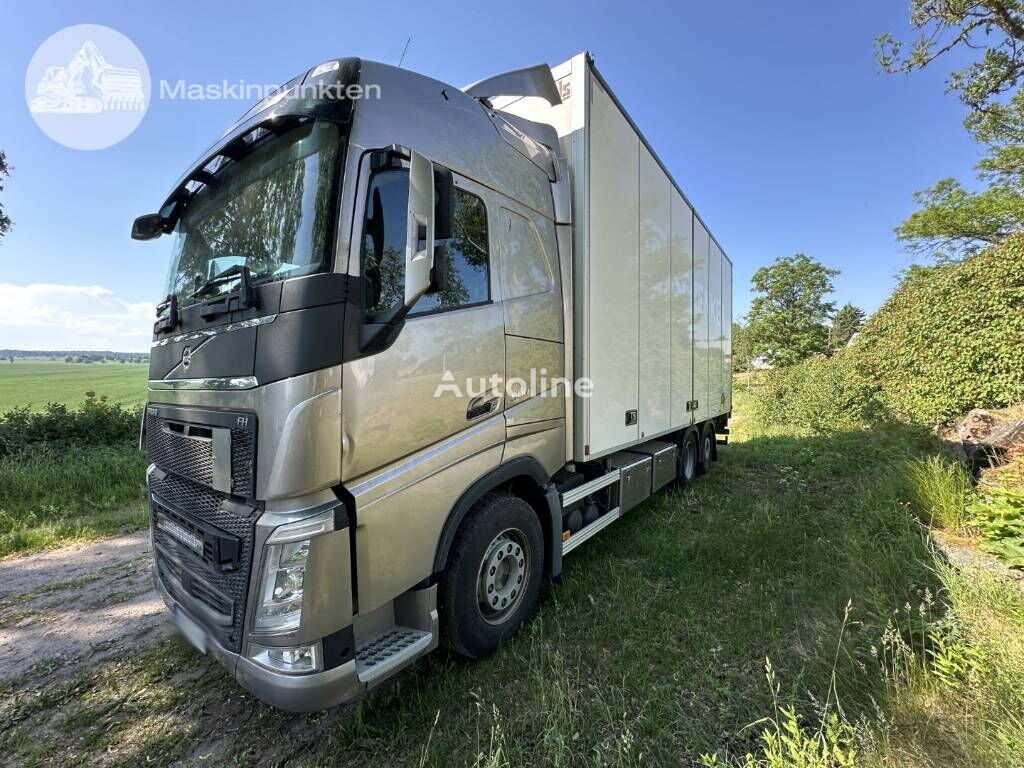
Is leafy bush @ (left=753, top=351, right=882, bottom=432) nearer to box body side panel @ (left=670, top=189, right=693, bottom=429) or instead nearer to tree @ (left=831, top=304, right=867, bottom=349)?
box body side panel @ (left=670, top=189, right=693, bottom=429)

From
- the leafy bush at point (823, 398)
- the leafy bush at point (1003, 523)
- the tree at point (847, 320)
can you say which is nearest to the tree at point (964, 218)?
the leafy bush at point (823, 398)

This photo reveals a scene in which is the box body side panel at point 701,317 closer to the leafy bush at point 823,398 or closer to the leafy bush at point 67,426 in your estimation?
the leafy bush at point 823,398

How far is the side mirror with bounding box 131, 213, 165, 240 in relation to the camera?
2791mm

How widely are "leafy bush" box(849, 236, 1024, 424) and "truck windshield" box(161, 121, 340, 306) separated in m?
10.5

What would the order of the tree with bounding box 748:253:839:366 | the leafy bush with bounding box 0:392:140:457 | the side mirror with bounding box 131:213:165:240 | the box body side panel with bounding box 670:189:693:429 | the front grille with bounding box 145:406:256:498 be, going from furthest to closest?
the tree with bounding box 748:253:839:366, the leafy bush with bounding box 0:392:140:457, the box body side panel with bounding box 670:189:693:429, the side mirror with bounding box 131:213:165:240, the front grille with bounding box 145:406:256:498

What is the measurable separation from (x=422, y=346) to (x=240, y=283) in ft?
2.72

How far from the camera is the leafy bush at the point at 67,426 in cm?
756

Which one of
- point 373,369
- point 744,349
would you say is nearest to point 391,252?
point 373,369

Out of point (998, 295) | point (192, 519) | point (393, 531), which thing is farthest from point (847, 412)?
point (192, 519)

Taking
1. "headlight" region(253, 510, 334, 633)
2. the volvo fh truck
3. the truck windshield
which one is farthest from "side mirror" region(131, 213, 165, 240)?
"headlight" region(253, 510, 334, 633)

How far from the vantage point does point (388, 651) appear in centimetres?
209

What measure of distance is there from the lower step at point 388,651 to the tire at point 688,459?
469 cm

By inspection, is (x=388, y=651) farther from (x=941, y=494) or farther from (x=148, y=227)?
(x=941, y=494)

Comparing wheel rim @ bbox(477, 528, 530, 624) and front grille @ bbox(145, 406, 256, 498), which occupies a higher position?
front grille @ bbox(145, 406, 256, 498)
